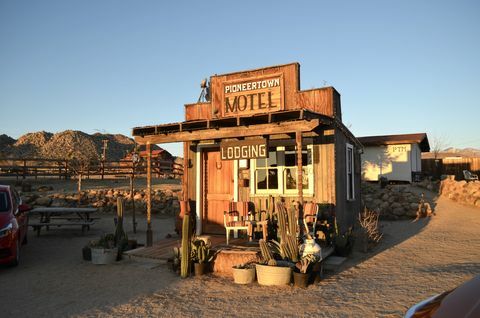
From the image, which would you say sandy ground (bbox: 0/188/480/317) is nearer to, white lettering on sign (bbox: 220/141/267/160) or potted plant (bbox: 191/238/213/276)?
potted plant (bbox: 191/238/213/276)

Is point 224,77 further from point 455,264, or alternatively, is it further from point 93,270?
point 455,264

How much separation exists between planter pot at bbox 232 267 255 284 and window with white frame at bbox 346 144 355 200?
4554mm

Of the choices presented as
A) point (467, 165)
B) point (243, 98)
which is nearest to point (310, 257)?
point (243, 98)

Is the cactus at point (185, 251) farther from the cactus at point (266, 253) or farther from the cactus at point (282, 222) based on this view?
the cactus at point (282, 222)

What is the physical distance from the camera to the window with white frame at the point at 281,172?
855cm

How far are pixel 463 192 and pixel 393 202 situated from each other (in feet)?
11.2

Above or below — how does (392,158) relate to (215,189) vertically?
above

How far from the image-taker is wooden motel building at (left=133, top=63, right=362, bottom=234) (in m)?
7.96

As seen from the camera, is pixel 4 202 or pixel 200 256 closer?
pixel 200 256

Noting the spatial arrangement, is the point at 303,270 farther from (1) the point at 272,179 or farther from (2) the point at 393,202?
(2) the point at 393,202

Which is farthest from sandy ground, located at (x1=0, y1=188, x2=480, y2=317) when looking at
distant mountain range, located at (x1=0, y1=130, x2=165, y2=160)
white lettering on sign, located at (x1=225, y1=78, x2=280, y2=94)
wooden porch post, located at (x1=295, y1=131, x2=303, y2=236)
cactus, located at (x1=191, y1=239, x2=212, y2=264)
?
distant mountain range, located at (x1=0, y1=130, x2=165, y2=160)

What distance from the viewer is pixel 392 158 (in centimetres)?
2200

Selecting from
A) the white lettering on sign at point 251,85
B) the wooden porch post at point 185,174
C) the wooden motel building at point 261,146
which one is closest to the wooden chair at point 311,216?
the wooden motel building at point 261,146

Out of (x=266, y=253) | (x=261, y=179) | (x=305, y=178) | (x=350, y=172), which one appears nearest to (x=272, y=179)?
(x=261, y=179)
